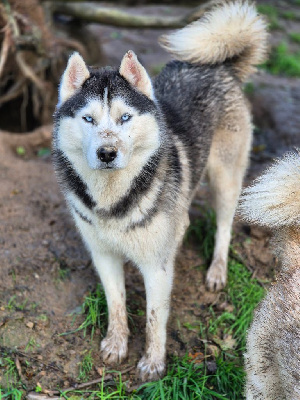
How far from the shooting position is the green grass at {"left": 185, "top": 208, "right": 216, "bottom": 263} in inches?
187

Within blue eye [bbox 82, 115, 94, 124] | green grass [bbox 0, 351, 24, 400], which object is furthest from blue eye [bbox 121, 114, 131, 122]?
green grass [bbox 0, 351, 24, 400]

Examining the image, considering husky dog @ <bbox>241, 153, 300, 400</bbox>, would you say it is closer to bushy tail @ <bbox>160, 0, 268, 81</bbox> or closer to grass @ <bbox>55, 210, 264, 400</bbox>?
grass @ <bbox>55, 210, 264, 400</bbox>

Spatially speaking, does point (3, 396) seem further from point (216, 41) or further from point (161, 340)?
point (216, 41)

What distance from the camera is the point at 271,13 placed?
9.71 metres

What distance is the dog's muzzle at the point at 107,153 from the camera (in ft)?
9.21

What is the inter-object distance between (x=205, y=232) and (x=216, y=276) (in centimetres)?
59

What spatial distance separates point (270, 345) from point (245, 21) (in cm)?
277

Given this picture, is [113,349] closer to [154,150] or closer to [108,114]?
[154,150]

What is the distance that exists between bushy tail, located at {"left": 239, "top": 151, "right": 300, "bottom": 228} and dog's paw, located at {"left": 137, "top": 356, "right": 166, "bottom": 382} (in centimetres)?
141

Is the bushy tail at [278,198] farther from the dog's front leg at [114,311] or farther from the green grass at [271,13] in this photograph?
the green grass at [271,13]

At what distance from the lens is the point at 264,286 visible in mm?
4355

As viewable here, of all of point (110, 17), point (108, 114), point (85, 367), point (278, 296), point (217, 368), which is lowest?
point (85, 367)

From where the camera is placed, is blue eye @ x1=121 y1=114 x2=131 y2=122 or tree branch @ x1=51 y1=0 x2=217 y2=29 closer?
blue eye @ x1=121 y1=114 x2=131 y2=122

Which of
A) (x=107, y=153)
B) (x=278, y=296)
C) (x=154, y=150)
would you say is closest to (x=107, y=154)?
(x=107, y=153)
